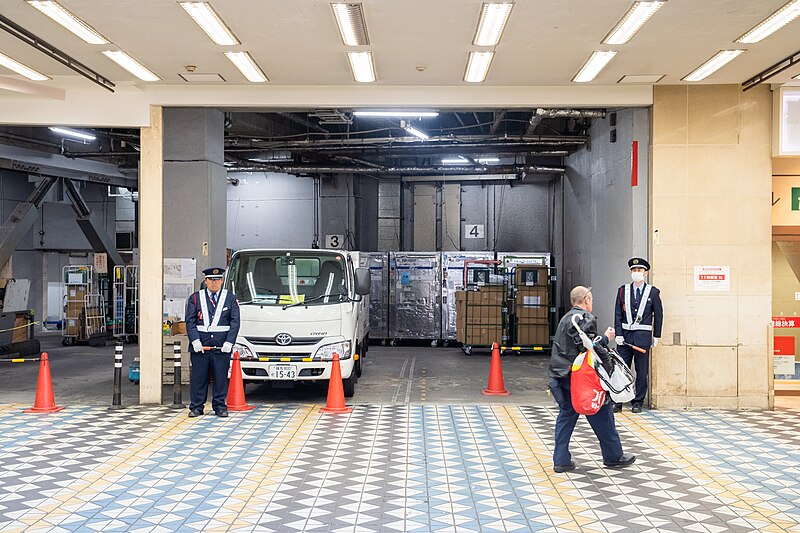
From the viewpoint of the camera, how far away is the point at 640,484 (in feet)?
25.6

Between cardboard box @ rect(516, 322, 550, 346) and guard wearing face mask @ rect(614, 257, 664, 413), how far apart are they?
791 cm

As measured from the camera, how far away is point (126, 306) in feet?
78.3

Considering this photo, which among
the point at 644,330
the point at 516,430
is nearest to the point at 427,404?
the point at 516,430

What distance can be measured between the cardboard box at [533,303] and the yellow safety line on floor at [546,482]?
8667 millimetres

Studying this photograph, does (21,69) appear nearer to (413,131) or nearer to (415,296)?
(413,131)

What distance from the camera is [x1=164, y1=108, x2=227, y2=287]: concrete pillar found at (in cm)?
1392

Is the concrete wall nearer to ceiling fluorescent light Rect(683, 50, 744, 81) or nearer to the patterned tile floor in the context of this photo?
ceiling fluorescent light Rect(683, 50, 744, 81)

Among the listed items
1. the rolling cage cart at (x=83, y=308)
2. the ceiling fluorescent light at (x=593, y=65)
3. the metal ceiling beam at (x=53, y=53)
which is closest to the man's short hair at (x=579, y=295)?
the ceiling fluorescent light at (x=593, y=65)

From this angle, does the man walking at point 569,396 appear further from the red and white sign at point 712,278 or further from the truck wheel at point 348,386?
the truck wheel at point 348,386

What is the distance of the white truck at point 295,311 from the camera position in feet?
39.7

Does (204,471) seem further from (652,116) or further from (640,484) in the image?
(652,116)

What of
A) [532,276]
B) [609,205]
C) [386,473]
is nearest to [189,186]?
[609,205]

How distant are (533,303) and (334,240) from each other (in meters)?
7.76

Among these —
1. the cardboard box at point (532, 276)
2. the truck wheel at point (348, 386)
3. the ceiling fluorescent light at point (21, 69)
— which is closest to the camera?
the ceiling fluorescent light at point (21, 69)
